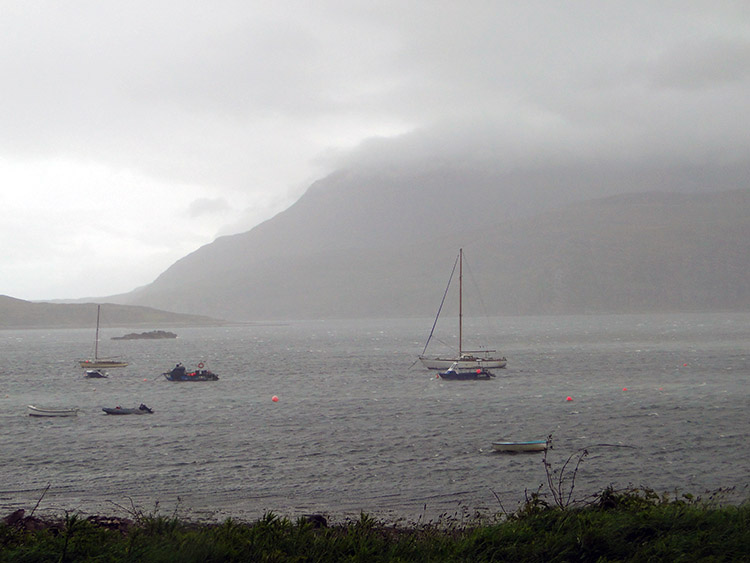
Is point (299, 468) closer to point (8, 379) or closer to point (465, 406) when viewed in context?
point (465, 406)

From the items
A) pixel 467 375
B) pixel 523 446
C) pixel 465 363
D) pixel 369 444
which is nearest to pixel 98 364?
pixel 465 363

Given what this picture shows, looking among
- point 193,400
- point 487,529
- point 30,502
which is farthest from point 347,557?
point 193,400

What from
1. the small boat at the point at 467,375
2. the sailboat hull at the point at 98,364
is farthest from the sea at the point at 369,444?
the sailboat hull at the point at 98,364

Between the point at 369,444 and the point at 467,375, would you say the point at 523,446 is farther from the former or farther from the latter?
the point at 467,375

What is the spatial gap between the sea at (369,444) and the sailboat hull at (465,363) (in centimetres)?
484

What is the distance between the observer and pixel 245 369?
9719 cm

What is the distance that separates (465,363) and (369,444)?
49.0 metres

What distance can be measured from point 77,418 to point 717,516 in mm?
47957

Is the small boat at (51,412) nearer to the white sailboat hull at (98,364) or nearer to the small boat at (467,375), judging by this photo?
the small boat at (467,375)

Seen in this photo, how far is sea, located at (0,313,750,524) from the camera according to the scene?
2712cm

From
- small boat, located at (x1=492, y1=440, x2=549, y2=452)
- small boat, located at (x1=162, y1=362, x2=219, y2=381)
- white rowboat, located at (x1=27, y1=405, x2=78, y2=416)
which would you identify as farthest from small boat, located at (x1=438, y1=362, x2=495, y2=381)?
small boat, located at (x1=492, y1=440, x2=549, y2=452)

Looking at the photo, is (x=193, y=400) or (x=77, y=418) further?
(x=193, y=400)

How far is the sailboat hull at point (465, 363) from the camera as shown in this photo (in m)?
86.8

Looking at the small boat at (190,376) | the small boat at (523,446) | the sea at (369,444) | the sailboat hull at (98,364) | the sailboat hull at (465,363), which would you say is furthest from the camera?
the sailboat hull at (98,364)
